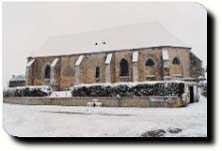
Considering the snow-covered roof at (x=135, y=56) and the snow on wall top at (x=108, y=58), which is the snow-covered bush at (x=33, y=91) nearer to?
the snow on wall top at (x=108, y=58)

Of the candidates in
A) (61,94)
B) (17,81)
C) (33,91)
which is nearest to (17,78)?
(17,81)

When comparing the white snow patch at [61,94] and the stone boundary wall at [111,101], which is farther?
the white snow patch at [61,94]

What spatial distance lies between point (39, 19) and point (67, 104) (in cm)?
85

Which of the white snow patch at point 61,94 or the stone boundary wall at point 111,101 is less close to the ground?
the white snow patch at point 61,94

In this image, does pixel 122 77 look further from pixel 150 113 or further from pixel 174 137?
pixel 174 137

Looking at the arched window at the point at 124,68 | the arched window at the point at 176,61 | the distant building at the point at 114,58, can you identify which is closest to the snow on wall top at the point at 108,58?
the distant building at the point at 114,58

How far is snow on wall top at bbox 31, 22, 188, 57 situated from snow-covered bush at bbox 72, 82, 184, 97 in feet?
1.12

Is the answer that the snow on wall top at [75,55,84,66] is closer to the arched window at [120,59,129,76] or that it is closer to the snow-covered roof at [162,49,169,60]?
the arched window at [120,59,129,76]

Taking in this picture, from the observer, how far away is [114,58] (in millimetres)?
3014

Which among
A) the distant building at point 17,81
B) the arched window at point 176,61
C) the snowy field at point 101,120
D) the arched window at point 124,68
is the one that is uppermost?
the arched window at point 176,61

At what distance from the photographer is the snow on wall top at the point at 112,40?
294 centimetres

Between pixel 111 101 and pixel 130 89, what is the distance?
0.21 m

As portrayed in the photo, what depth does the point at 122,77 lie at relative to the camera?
9.66ft

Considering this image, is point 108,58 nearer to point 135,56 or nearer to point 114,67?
point 114,67
